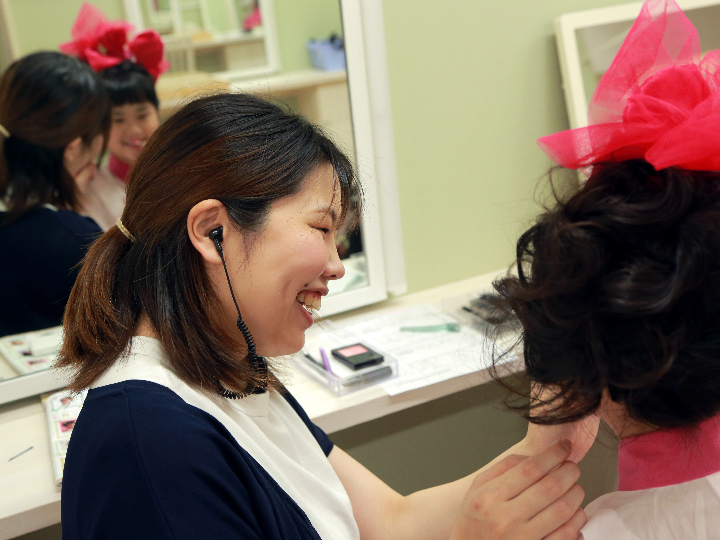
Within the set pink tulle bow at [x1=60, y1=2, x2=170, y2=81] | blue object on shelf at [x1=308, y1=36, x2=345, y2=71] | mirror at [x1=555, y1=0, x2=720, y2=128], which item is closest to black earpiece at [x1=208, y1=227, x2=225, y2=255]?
pink tulle bow at [x1=60, y1=2, x2=170, y2=81]

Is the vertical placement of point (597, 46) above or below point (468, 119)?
above

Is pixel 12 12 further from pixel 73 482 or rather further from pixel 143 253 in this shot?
pixel 73 482

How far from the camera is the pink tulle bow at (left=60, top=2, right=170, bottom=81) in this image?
4.18 ft

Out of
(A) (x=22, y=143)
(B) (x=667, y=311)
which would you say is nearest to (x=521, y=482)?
(B) (x=667, y=311)

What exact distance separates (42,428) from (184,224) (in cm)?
70

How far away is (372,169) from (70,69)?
66cm

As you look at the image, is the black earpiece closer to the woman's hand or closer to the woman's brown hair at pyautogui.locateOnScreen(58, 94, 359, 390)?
the woman's brown hair at pyautogui.locateOnScreen(58, 94, 359, 390)

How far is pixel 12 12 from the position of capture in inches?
48.3

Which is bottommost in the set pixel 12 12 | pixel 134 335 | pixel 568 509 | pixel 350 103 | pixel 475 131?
pixel 568 509

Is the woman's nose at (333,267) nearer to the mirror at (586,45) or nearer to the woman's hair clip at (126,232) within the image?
the woman's hair clip at (126,232)

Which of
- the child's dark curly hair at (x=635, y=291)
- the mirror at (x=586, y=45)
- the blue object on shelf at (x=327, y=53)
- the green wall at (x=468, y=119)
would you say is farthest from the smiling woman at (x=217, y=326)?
the mirror at (x=586, y=45)

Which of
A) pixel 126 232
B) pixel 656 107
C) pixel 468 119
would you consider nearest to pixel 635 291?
pixel 656 107

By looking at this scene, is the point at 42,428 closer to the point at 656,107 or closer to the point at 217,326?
the point at 217,326

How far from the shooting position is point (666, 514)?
28.7 inches
